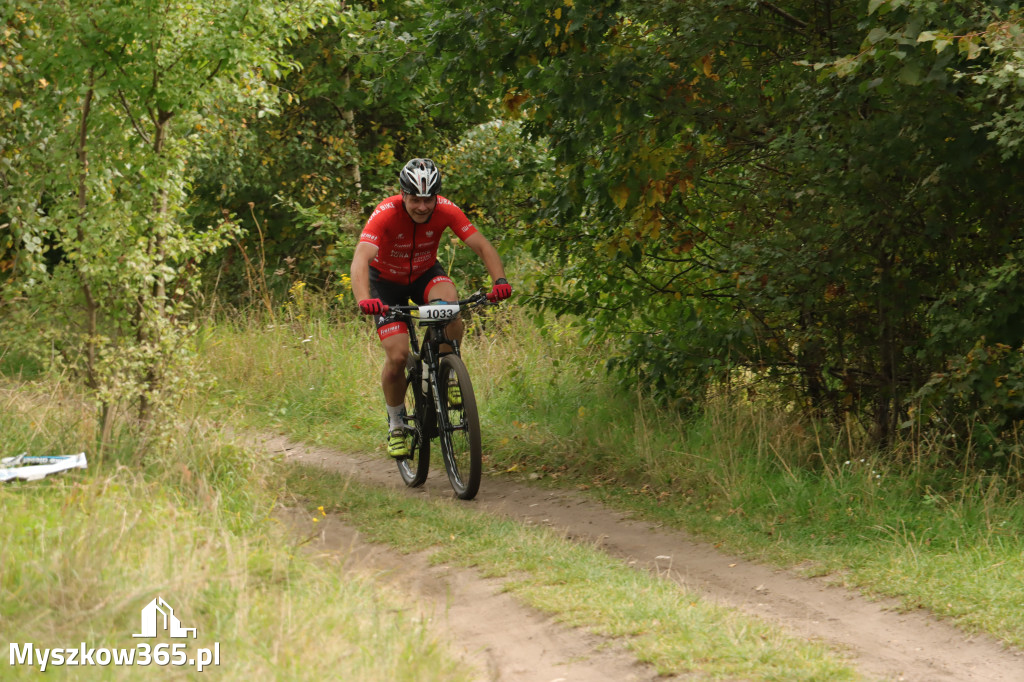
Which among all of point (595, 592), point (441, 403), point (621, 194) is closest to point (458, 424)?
point (441, 403)

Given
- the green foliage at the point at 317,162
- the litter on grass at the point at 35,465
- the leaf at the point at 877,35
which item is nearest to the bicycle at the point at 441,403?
the litter on grass at the point at 35,465

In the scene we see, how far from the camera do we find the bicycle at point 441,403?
23.8ft

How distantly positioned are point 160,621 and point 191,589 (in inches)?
8.6

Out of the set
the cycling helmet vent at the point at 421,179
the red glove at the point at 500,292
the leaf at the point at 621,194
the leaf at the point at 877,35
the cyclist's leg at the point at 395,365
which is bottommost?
the cyclist's leg at the point at 395,365

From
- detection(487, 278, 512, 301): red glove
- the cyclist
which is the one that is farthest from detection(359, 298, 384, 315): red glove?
detection(487, 278, 512, 301): red glove

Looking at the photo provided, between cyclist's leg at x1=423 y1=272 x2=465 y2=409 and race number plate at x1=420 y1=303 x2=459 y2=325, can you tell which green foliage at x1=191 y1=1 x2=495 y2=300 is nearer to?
cyclist's leg at x1=423 y1=272 x2=465 y2=409

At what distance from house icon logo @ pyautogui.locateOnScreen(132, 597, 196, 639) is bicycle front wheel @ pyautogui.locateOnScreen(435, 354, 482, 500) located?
339 cm

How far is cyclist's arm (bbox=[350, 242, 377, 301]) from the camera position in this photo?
7.22 m

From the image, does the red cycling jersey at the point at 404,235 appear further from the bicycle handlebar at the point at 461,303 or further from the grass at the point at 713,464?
the grass at the point at 713,464

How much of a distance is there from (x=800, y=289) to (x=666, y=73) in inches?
67.4

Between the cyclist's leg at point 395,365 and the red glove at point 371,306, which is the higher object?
the red glove at point 371,306

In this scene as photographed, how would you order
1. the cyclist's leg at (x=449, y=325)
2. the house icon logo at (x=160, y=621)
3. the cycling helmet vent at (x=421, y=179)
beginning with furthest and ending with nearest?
1. the cyclist's leg at (x=449, y=325)
2. the cycling helmet vent at (x=421, y=179)
3. the house icon logo at (x=160, y=621)

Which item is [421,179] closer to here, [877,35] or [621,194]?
[621,194]

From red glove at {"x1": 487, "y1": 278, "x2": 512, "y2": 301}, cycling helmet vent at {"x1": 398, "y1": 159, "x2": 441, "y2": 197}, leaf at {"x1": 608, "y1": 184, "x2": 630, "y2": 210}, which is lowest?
red glove at {"x1": 487, "y1": 278, "x2": 512, "y2": 301}
